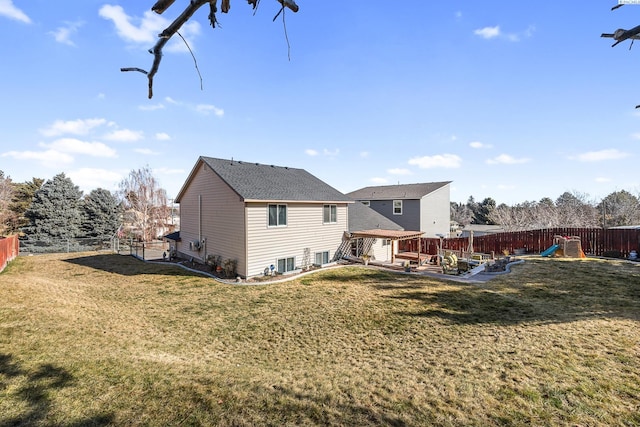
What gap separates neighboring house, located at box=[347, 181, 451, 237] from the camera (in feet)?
95.3

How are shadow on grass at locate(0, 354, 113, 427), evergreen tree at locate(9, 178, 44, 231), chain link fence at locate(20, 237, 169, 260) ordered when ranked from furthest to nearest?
1. evergreen tree at locate(9, 178, 44, 231)
2. chain link fence at locate(20, 237, 169, 260)
3. shadow on grass at locate(0, 354, 113, 427)

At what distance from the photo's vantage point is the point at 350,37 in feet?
42.4

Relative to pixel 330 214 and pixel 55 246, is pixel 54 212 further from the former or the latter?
pixel 330 214

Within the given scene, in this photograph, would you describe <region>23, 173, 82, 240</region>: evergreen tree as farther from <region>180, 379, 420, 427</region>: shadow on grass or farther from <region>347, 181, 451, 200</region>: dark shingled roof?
<region>180, 379, 420, 427</region>: shadow on grass

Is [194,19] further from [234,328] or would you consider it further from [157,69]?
[234,328]

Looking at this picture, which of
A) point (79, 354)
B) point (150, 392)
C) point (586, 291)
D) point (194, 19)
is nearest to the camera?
point (194, 19)

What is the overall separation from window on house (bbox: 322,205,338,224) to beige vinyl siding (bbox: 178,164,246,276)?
6.11m

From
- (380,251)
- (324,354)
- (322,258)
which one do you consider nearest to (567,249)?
(380,251)

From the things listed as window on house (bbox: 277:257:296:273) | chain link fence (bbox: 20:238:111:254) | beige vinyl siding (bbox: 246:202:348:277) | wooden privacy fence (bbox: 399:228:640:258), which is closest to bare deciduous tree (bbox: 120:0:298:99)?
beige vinyl siding (bbox: 246:202:348:277)

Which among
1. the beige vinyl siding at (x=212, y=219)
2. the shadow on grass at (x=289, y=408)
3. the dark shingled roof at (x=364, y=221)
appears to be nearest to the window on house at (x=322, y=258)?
the dark shingled roof at (x=364, y=221)

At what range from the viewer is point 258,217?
15367 millimetres

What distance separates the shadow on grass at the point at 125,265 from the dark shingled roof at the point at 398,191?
21.6m

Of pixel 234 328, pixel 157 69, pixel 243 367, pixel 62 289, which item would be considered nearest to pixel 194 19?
pixel 157 69

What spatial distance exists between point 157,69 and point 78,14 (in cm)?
526
